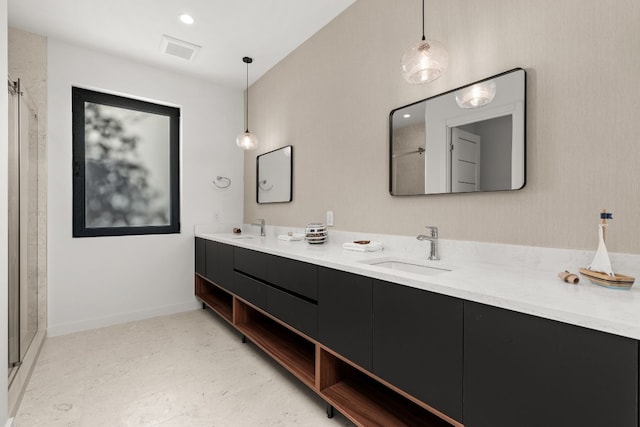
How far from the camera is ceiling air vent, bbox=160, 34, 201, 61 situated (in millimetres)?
2748

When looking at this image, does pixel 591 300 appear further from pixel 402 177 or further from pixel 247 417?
pixel 247 417

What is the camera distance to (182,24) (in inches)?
100

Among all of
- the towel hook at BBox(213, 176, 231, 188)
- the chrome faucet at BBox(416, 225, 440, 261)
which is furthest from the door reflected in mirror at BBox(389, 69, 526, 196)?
the towel hook at BBox(213, 176, 231, 188)

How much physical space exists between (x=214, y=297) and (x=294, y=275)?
1877 mm

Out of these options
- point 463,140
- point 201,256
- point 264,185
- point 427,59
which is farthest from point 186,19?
point 463,140

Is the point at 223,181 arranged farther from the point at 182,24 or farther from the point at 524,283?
the point at 524,283

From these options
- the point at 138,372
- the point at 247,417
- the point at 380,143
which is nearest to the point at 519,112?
the point at 380,143

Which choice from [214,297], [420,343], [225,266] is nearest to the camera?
[420,343]

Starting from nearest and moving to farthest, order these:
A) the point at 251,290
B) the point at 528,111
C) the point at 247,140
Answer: the point at 528,111
the point at 251,290
the point at 247,140

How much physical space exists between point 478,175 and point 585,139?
436mm

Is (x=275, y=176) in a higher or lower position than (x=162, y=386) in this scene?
higher

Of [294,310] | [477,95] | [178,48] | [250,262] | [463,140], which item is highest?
[178,48]

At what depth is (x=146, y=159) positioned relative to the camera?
329 cm

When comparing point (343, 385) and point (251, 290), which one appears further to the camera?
point (251, 290)
